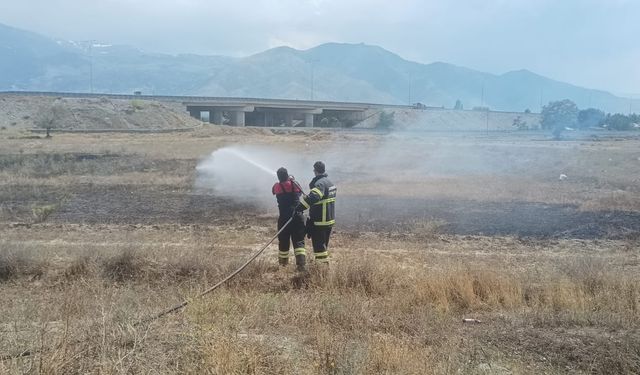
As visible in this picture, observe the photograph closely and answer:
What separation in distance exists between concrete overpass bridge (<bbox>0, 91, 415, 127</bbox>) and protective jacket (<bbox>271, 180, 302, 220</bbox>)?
62363 millimetres

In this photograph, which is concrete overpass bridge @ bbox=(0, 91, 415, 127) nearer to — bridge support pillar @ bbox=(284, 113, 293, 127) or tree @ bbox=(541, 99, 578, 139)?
bridge support pillar @ bbox=(284, 113, 293, 127)

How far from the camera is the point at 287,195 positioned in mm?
9016

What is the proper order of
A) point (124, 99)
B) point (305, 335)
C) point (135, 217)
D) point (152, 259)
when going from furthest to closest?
point (124, 99)
point (135, 217)
point (152, 259)
point (305, 335)

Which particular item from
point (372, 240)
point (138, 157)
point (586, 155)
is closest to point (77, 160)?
point (138, 157)

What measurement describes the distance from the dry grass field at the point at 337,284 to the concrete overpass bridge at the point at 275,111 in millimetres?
54624

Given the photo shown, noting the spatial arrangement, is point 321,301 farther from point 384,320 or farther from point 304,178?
point 304,178

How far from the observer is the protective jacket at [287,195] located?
9.00 meters

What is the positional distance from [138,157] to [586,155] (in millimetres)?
27656

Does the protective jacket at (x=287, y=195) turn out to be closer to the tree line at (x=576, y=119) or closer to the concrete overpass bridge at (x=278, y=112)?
the tree line at (x=576, y=119)

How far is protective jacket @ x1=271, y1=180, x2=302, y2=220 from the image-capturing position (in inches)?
354

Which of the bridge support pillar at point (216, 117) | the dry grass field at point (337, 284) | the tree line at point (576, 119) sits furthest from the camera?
the bridge support pillar at point (216, 117)

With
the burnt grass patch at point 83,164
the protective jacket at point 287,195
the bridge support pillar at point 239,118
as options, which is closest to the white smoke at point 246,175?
the burnt grass patch at point 83,164

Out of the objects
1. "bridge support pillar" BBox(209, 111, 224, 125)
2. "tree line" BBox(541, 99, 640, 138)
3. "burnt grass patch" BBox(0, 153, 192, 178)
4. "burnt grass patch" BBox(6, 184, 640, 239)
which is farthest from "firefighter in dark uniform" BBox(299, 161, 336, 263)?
"bridge support pillar" BBox(209, 111, 224, 125)

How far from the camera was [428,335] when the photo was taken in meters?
5.36
